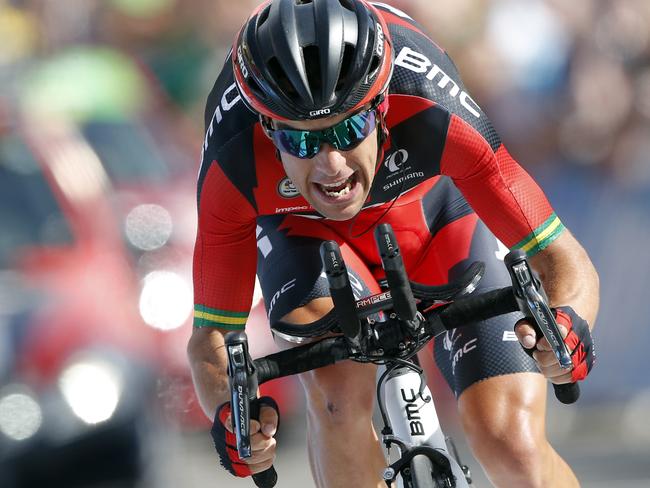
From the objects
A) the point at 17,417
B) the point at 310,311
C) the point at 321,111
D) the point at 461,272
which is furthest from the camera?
the point at 17,417

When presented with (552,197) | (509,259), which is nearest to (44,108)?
(552,197)

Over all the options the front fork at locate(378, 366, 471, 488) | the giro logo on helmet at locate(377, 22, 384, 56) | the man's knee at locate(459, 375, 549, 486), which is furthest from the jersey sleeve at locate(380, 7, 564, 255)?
the front fork at locate(378, 366, 471, 488)

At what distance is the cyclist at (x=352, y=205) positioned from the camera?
11.0 feet

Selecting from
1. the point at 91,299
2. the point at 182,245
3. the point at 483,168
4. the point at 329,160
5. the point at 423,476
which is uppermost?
the point at 182,245

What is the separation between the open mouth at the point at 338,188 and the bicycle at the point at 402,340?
16.7 inches

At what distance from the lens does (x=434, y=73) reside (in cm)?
383

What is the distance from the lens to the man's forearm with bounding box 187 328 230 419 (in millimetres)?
3646

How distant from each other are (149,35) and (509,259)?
19.4 feet

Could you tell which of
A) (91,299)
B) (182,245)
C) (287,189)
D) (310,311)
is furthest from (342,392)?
(182,245)

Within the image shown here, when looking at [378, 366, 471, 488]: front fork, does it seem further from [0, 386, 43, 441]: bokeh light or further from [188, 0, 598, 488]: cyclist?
[0, 386, 43, 441]: bokeh light

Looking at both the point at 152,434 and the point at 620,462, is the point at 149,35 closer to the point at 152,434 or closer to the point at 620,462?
the point at 152,434

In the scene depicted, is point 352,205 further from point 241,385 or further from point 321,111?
point 241,385

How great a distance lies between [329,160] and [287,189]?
504 millimetres

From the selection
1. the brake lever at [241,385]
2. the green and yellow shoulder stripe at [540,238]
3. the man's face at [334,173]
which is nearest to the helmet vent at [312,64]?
the man's face at [334,173]
